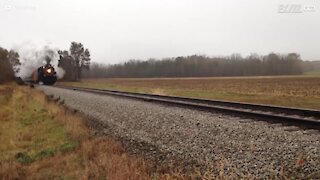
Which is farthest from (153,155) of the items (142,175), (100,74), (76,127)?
(100,74)

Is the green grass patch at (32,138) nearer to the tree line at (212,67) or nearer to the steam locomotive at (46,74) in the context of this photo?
the steam locomotive at (46,74)

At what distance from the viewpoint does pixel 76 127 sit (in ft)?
44.6

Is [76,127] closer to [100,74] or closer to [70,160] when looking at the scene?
[70,160]

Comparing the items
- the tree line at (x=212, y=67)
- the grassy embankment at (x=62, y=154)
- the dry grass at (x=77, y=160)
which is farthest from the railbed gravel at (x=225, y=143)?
the tree line at (x=212, y=67)

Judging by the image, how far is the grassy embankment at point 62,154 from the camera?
7.91 m

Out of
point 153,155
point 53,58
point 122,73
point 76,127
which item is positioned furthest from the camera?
point 122,73

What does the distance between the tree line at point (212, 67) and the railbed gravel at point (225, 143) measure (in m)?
131

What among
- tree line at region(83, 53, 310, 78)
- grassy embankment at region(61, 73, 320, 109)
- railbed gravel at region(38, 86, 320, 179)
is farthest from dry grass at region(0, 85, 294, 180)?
tree line at region(83, 53, 310, 78)

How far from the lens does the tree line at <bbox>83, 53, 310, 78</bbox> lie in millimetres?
138625

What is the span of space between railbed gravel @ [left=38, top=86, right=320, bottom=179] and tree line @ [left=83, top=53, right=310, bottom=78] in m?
131

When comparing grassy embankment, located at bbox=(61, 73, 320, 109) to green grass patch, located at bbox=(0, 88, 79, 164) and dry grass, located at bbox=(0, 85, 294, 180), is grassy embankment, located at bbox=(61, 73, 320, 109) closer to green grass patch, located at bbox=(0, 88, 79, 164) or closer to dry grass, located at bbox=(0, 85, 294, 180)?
dry grass, located at bbox=(0, 85, 294, 180)

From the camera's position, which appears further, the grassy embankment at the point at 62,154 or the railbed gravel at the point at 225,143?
the grassy embankment at the point at 62,154

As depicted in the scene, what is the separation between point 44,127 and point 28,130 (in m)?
0.69

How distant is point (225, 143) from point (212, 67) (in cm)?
14556
